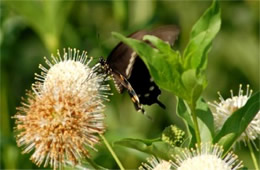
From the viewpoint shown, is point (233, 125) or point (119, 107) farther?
point (119, 107)

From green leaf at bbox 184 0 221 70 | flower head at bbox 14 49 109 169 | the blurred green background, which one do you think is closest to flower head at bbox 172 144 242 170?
green leaf at bbox 184 0 221 70

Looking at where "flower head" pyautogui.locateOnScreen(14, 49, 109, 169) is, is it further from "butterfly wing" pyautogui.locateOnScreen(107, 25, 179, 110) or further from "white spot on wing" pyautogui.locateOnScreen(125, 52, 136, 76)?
"white spot on wing" pyautogui.locateOnScreen(125, 52, 136, 76)

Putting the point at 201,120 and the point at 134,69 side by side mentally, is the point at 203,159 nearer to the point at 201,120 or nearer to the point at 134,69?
the point at 201,120

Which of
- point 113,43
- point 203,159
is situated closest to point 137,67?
point 203,159

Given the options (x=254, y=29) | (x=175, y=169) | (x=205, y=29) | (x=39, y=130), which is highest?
(x=254, y=29)

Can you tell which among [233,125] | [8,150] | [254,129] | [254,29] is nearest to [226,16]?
[254,29]

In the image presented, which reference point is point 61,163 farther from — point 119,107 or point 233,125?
point 119,107
